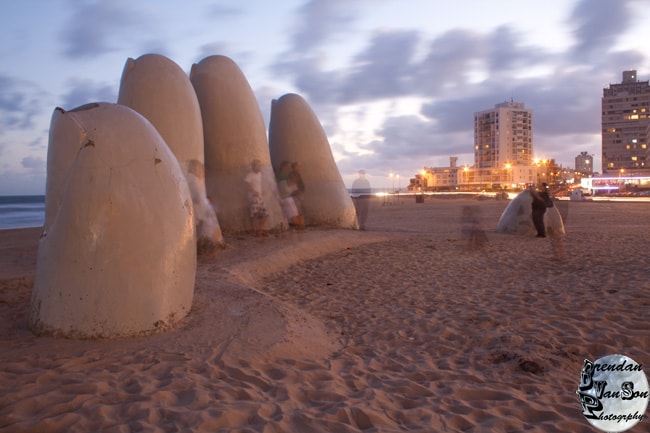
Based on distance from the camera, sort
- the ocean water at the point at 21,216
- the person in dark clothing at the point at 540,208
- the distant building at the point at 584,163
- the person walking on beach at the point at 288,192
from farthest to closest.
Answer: the distant building at the point at 584,163
the ocean water at the point at 21,216
the person in dark clothing at the point at 540,208
the person walking on beach at the point at 288,192

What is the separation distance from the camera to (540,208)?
12.6 metres

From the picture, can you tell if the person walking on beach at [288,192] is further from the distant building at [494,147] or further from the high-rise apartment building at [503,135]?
the high-rise apartment building at [503,135]

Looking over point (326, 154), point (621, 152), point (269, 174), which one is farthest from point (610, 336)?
point (621, 152)

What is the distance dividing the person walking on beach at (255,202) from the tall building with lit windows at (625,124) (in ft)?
353

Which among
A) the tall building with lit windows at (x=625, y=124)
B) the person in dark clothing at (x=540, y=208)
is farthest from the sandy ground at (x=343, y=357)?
the tall building with lit windows at (x=625, y=124)

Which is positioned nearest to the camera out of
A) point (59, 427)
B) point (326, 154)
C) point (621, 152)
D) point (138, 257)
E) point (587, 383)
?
point (59, 427)

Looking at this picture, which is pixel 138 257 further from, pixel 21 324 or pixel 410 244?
pixel 410 244

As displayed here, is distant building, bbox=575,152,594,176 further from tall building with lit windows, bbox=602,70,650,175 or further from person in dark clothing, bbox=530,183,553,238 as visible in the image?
person in dark clothing, bbox=530,183,553,238

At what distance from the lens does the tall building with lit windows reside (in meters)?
99.5

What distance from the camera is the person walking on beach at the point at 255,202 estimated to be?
10648mm

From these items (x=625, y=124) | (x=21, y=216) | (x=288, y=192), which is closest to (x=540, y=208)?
(x=288, y=192)

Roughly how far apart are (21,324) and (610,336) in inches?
211

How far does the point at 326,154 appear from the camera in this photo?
1313 cm

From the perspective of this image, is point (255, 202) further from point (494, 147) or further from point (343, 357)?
point (494, 147)
